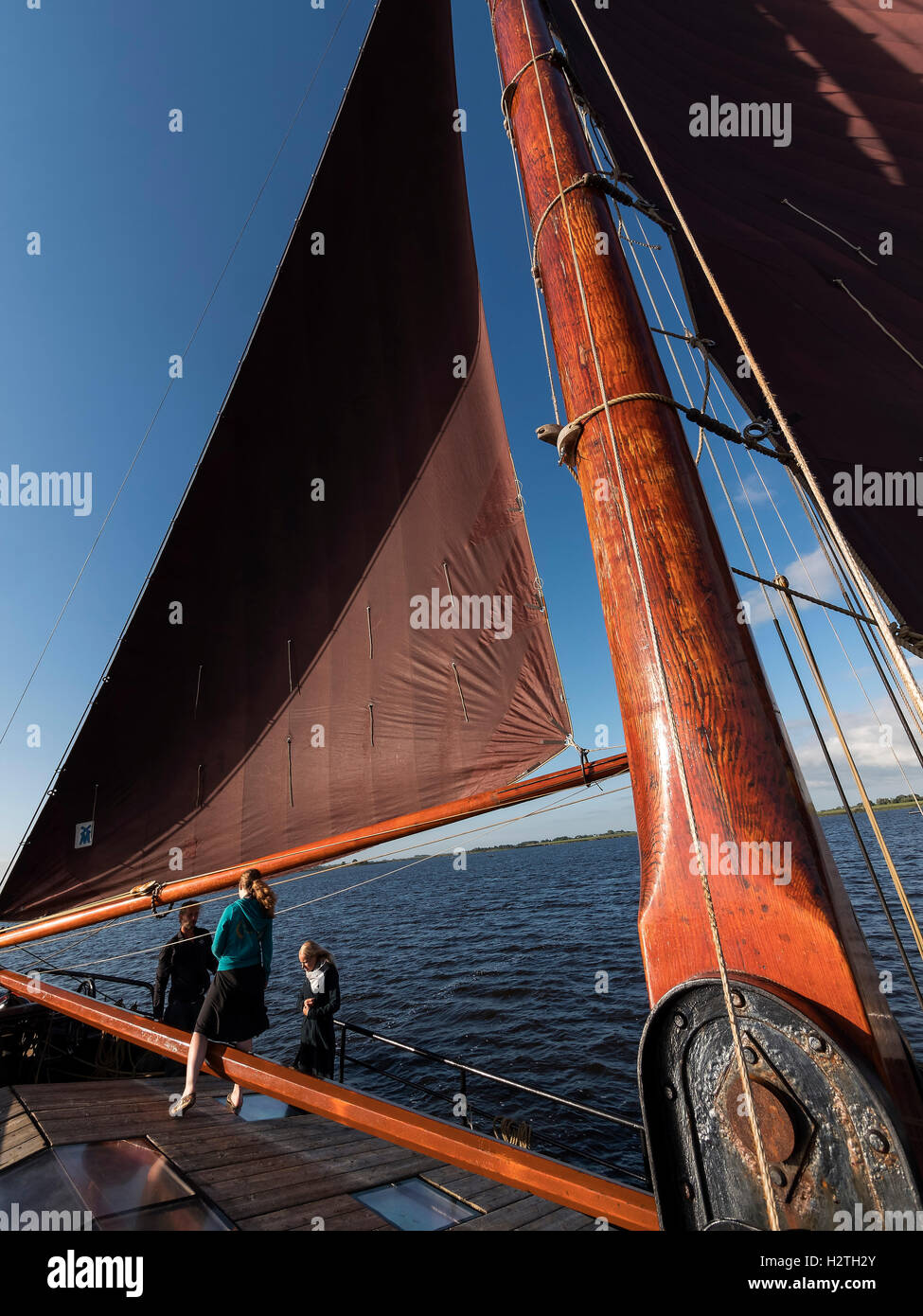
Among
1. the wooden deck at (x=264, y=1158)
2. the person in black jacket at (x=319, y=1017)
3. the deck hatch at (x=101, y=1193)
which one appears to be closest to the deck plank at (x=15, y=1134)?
the wooden deck at (x=264, y=1158)

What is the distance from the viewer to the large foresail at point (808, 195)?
2.58 meters

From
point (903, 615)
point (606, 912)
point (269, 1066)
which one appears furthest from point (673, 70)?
point (606, 912)

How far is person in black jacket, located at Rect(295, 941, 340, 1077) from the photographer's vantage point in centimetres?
539

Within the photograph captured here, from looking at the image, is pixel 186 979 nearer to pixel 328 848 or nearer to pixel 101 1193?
pixel 101 1193

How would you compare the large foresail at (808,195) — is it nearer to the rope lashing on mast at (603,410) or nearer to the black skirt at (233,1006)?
the rope lashing on mast at (603,410)

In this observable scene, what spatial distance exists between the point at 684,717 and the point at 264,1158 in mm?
3659

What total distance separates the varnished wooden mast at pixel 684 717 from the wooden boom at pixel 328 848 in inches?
61.5

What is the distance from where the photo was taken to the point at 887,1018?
3.32 feet

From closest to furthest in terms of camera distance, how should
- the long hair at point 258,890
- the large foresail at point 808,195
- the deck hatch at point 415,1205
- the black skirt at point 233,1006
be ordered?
the large foresail at point 808,195, the deck hatch at point 415,1205, the black skirt at point 233,1006, the long hair at point 258,890

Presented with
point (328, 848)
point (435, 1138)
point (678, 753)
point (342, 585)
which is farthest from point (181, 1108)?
point (678, 753)

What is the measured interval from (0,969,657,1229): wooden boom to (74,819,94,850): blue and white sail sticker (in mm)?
1342

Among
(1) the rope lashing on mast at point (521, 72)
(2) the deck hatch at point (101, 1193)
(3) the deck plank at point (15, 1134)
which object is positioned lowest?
(3) the deck plank at point (15, 1134)
